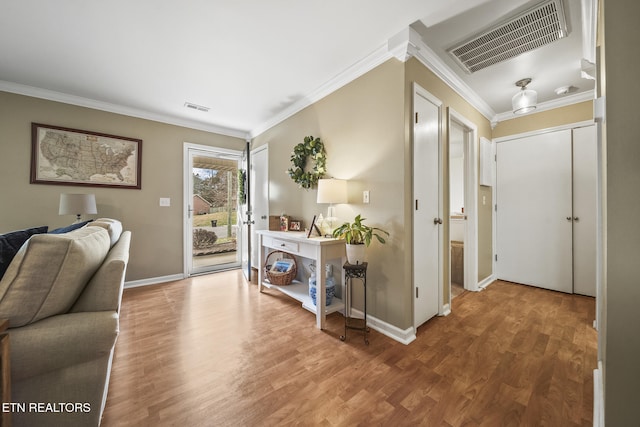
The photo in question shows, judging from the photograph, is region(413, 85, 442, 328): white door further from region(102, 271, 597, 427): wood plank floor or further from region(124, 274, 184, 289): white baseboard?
region(124, 274, 184, 289): white baseboard

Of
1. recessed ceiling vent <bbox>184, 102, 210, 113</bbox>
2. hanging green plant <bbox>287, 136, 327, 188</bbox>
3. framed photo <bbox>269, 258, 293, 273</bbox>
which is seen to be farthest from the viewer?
recessed ceiling vent <bbox>184, 102, 210, 113</bbox>

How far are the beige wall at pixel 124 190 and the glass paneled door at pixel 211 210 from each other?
138mm

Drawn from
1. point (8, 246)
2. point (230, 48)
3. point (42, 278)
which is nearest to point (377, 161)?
point (230, 48)

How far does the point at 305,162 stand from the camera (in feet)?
9.62

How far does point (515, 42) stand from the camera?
1.89m

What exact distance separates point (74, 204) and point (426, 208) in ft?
12.0

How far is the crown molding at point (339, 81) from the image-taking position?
204cm

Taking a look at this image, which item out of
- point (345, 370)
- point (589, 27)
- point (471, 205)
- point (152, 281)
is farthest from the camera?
point (152, 281)

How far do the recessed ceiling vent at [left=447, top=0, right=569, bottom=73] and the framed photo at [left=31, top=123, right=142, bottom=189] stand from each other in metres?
3.99

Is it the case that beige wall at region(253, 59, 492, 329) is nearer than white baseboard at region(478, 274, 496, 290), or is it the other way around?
beige wall at region(253, 59, 492, 329)

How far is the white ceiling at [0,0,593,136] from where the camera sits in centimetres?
164

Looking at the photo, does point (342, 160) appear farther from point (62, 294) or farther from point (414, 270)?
point (62, 294)

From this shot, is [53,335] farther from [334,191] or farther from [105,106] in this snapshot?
[105,106]

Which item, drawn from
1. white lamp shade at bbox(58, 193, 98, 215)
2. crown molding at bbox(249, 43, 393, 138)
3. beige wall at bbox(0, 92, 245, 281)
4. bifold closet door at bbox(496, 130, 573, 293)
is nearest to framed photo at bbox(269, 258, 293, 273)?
beige wall at bbox(0, 92, 245, 281)
